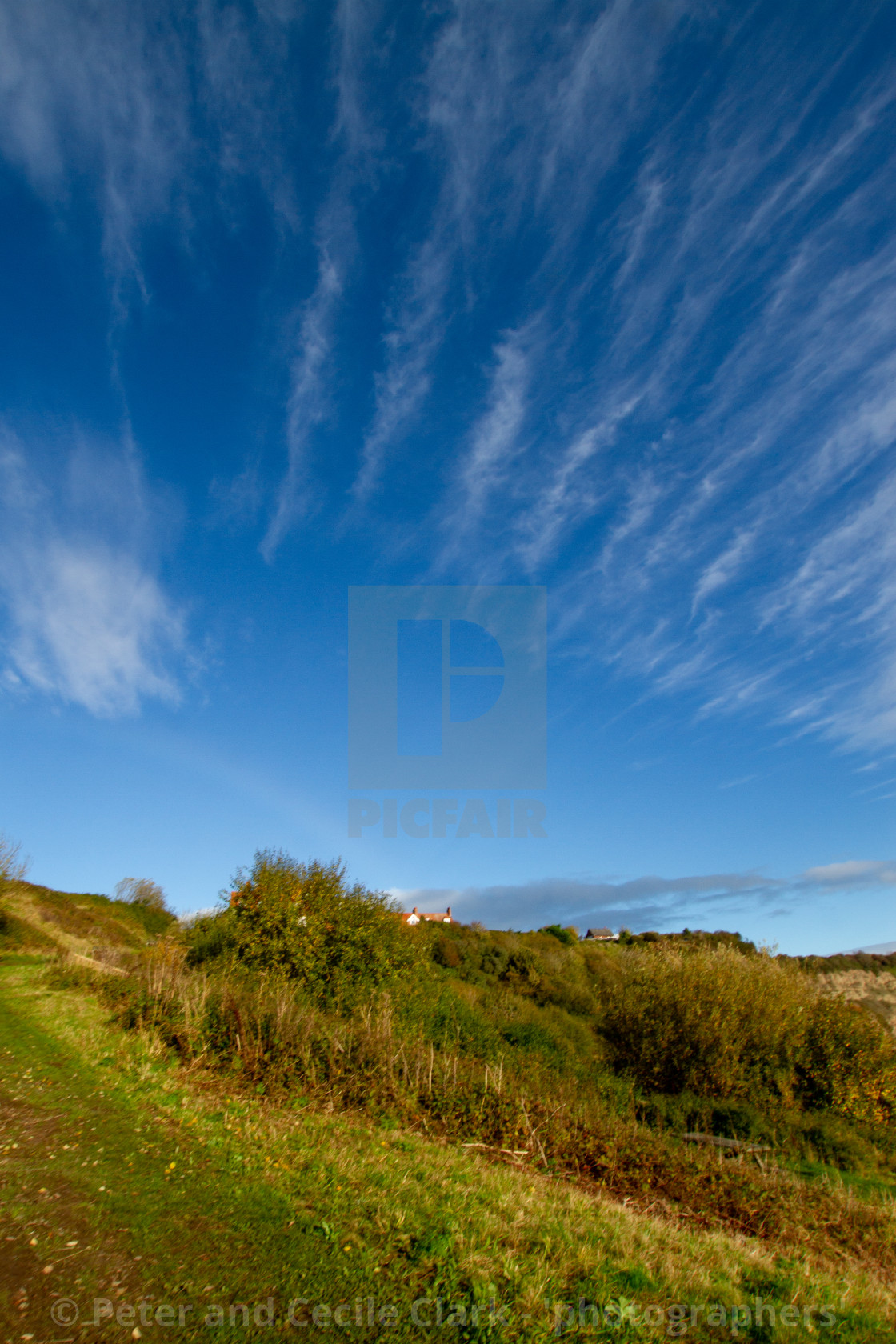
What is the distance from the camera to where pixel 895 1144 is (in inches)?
1007

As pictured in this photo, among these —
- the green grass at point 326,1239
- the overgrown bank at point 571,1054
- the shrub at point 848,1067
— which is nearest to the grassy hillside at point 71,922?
the overgrown bank at point 571,1054

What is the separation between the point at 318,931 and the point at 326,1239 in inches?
1012

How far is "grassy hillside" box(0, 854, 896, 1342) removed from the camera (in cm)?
555

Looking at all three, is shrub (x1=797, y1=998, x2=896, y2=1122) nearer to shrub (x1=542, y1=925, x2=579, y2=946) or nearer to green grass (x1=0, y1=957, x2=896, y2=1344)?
green grass (x1=0, y1=957, x2=896, y2=1344)

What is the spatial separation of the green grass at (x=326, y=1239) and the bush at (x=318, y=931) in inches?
772

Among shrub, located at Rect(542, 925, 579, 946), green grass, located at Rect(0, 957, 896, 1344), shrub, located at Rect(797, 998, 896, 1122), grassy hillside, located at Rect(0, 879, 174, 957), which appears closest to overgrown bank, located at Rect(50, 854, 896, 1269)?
shrub, located at Rect(797, 998, 896, 1122)

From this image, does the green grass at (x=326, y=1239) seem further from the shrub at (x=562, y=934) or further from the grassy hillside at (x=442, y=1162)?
the shrub at (x=562, y=934)

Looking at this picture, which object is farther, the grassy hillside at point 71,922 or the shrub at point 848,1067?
the grassy hillside at point 71,922

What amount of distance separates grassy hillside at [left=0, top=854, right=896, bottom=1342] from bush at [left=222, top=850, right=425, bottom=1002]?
529 millimetres

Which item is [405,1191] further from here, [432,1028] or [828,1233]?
[432,1028]

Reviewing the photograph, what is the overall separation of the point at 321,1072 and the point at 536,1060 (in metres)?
14.9

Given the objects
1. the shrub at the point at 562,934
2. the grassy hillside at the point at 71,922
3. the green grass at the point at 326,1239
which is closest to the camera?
the green grass at the point at 326,1239

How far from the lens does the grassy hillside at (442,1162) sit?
218 inches

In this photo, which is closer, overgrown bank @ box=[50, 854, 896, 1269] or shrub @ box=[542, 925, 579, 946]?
overgrown bank @ box=[50, 854, 896, 1269]
